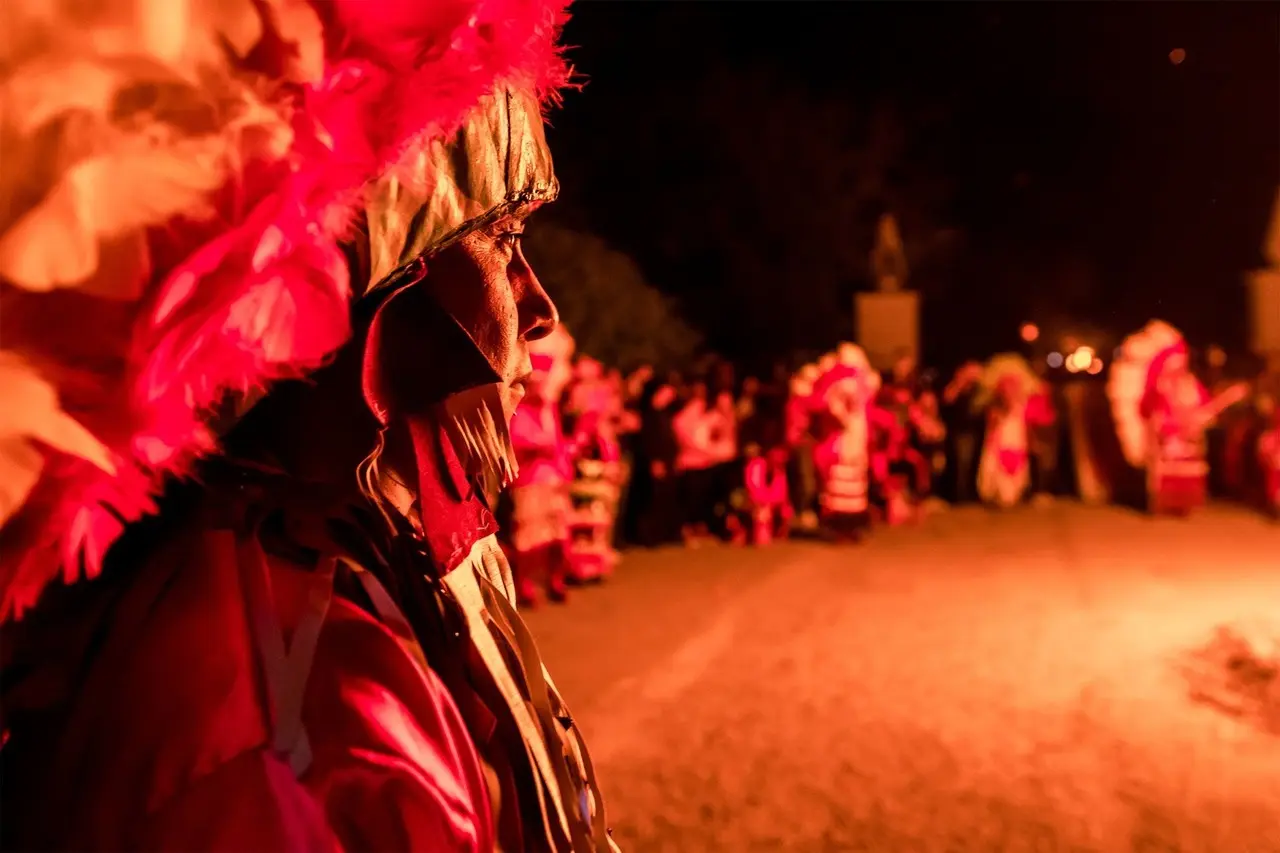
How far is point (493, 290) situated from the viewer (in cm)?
135

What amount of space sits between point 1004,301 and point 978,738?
25289mm

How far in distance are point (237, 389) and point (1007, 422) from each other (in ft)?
42.5

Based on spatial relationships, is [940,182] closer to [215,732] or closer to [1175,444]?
[1175,444]

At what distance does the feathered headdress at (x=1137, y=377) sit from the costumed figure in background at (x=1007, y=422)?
3.10 feet

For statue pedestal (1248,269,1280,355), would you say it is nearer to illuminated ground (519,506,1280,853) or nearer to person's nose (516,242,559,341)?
illuminated ground (519,506,1280,853)

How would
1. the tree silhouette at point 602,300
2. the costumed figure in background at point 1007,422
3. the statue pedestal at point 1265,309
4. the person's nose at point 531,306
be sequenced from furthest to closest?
the tree silhouette at point 602,300
the costumed figure in background at point 1007,422
the statue pedestal at point 1265,309
the person's nose at point 531,306

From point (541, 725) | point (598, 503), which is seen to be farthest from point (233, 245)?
point (598, 503)

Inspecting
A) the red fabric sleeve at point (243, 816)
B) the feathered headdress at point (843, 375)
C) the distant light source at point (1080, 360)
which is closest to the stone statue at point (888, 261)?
the feathered headdress at point (843, 375)

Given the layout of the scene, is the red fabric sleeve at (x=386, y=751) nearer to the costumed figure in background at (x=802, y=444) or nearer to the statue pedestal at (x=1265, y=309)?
the costumed figure in background at (x=802, y=444)

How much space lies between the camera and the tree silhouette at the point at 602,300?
13820 mm

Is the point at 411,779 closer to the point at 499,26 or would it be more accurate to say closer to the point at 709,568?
the point at 499,26

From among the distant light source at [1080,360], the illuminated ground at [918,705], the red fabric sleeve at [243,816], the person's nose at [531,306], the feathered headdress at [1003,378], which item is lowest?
the illuminated ground at [918,705]

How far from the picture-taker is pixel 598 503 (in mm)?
8883

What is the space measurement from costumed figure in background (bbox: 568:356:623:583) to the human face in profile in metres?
7.34
